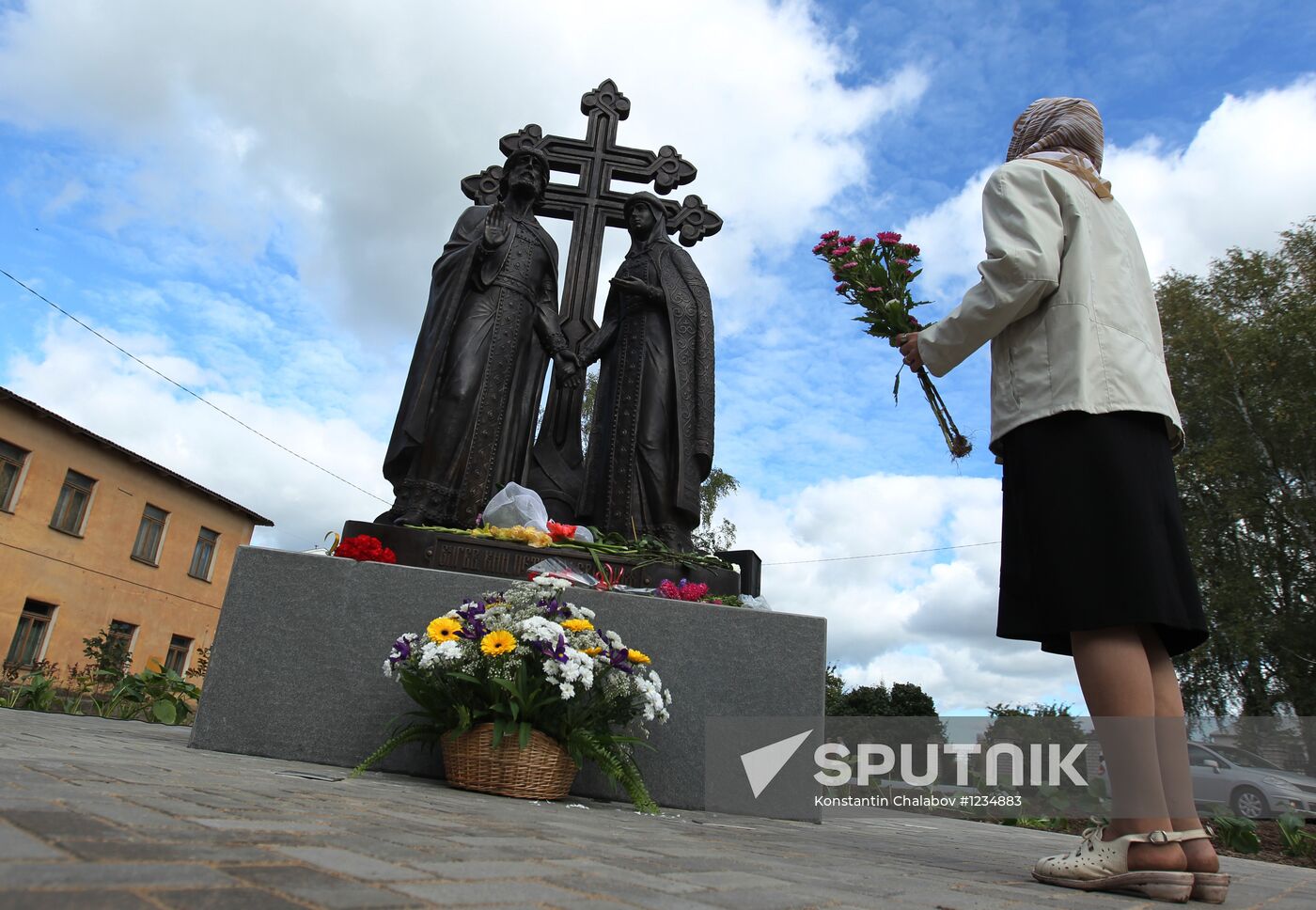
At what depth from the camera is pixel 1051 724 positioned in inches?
370

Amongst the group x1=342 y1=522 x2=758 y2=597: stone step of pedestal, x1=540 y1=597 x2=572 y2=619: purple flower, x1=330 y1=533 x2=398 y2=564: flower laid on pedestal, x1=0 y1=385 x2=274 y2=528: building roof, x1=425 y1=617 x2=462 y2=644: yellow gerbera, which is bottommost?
x1=425 y1=617 x2=462 y2=644: yellow gerbera

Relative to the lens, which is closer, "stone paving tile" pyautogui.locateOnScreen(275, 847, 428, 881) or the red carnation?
"stone paving tile" pyautogui.locateOnScreen(275, 847, 428, 881)

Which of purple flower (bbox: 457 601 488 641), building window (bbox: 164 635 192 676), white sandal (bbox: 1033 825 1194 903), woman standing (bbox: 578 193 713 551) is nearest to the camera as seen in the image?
white sandal (bbox: 1033 825 1194 903)

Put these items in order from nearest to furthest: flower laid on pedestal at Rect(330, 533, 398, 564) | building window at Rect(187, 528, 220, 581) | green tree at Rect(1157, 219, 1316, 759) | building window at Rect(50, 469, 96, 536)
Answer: flower laid on pedestal at Rect(330, 533, 398, 564)
green tree at Rect(1157, 219, 1316, 759)
building window at Rect(50, 469, 96, 536)
building window at Rect(187, 528, 220, 581)

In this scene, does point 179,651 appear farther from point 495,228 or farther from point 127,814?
point 127,814

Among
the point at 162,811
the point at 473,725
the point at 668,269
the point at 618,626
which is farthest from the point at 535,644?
the point at 668,269

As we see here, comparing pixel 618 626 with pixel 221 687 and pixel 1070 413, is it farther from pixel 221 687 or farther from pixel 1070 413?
pixel 1070 413

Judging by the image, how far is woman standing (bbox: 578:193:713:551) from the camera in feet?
18.5

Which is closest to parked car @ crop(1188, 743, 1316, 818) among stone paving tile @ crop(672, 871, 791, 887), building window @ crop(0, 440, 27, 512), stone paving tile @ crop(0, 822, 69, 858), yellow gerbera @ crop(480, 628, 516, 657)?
yellow gerbera @ crop(480, 628, 516, 657)

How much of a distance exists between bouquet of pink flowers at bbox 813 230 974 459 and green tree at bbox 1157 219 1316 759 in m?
16.7

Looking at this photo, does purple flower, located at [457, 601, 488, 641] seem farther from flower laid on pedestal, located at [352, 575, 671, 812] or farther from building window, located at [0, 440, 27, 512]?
building window, located at [0, 440, 27, 512]

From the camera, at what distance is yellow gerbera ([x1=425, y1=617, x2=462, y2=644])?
3.56 meters

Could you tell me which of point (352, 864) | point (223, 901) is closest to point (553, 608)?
point (352, 864)

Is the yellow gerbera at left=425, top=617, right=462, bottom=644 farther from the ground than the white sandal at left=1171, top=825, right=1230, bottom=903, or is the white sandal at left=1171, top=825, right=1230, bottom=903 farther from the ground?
the yellow gerbera at left=425, top=617, right=462, bottom=644
